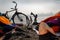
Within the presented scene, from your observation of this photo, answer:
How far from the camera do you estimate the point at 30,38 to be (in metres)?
1.90

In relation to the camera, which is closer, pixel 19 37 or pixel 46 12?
pixel 19 37

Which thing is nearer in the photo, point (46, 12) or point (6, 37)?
point (6, 37)

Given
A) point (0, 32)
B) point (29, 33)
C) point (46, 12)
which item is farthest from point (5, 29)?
point (46, 12)

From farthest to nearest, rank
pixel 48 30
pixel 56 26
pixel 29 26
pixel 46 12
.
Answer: pixel 46 12
pixel 29 26
pixel 56 26
pixel 48 30

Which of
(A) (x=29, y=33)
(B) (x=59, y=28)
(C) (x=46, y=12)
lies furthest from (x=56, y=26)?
(C) (x=46, y=12)

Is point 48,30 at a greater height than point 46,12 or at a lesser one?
greater

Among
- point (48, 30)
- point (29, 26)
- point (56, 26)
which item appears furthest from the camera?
point (29, 26)

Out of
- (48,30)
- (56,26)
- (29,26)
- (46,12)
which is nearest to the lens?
(48,30)

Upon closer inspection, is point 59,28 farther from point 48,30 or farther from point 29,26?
point 29,26

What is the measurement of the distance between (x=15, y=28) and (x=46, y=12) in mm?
1672

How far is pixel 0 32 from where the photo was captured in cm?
202

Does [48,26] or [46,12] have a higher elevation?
[48,26]

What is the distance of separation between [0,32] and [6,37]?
0.09 metres

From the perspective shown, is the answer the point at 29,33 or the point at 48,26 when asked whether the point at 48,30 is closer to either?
the point at 48,26
